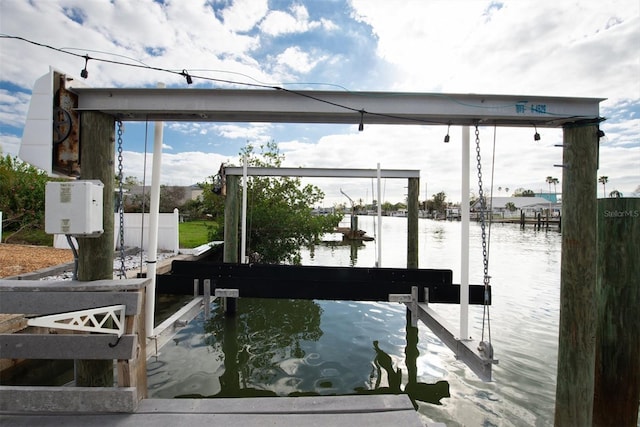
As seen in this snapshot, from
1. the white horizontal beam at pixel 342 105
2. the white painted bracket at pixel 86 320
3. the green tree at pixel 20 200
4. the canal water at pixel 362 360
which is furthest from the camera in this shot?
the green tree at pixel 20 200

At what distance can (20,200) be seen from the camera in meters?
12.7

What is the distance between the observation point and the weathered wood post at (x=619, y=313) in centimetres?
345

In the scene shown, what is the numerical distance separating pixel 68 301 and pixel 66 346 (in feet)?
0.98

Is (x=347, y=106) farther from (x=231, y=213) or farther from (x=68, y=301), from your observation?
(x=231, y=213)

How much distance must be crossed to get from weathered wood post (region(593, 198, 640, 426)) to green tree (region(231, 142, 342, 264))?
7.73 meters

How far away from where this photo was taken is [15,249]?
33.4ft

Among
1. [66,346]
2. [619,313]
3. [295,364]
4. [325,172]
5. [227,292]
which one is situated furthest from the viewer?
[325,172]

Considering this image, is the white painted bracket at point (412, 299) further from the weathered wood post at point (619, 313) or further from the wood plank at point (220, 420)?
the wood plank at point (220, 420)

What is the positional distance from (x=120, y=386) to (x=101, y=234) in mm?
1247

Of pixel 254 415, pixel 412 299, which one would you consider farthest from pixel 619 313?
pixel 254 415

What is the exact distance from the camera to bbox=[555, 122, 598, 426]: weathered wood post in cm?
291

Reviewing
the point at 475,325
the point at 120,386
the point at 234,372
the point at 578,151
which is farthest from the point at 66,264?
the point at 578,151

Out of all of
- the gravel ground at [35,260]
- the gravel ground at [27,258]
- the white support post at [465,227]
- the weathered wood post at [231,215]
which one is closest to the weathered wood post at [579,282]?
the white support post at [465,227]

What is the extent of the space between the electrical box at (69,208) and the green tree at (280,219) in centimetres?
718
